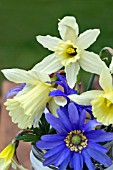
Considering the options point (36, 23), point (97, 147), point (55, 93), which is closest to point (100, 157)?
point (97, 147)

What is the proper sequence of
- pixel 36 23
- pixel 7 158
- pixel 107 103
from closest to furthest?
pixel 107 103 → pixel 7 158 → pixel 36 23

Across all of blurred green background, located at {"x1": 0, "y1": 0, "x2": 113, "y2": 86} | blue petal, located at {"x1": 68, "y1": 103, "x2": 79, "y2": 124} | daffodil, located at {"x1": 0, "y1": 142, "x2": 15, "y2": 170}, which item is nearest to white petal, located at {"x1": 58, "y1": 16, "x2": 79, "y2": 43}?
blue petal, located at {"x1": 68, "y1": 103, "x2": 79, "y2": 124}

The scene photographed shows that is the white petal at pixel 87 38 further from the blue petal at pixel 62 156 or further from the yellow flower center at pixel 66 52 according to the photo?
the blue petal at pixel 62 156

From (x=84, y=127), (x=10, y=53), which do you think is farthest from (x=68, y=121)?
(x=10, y=53)

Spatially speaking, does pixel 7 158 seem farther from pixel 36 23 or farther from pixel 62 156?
pixel 36 23

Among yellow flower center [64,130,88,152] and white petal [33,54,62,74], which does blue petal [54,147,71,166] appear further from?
white petal [33,54,62,74]

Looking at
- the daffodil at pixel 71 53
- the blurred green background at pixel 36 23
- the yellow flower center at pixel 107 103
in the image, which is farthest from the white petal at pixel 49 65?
the blurred green background at pixel 36 23
